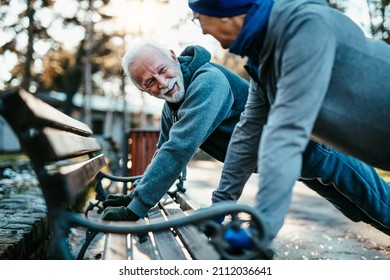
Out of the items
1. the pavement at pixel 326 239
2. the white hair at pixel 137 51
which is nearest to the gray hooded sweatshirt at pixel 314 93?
the white hair at pixel 137 51

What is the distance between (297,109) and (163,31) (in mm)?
34024

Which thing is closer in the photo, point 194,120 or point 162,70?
point 194,120

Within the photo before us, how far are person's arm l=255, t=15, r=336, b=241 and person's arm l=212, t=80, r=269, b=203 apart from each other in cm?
60

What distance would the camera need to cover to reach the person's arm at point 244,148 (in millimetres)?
2258

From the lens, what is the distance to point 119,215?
2.53 meters

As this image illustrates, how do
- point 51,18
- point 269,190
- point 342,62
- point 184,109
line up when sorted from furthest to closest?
point 51,18 < point 184,109 < point 342,62 < point 269,190

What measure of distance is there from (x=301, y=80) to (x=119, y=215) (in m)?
1.33

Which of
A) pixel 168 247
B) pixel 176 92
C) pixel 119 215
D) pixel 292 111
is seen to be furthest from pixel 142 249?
pixel 292 111

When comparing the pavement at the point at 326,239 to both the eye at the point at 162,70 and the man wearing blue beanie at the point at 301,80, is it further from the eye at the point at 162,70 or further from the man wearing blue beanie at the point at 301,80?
the man wearing blue beanie at the point at 301,80

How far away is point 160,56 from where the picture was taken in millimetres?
2773

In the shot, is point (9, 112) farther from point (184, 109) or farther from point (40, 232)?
point (40, 232)

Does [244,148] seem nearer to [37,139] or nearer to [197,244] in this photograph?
[197,244]

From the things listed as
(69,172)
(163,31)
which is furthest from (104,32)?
(69,172)

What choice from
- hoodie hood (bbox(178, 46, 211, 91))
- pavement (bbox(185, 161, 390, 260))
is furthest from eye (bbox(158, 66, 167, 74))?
pavement (bbox(185, 161, 390, 260))
